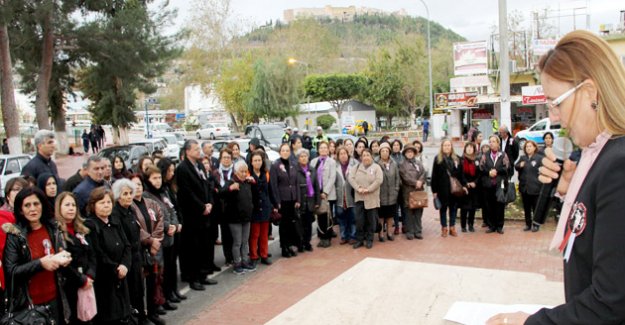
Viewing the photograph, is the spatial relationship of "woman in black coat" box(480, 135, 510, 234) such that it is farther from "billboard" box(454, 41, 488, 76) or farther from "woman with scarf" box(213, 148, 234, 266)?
"billboard" box(454, 41, 488, 76)

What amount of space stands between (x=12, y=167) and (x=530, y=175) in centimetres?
1480

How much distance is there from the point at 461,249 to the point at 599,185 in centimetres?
804

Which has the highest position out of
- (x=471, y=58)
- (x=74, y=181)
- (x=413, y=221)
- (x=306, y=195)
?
(x=471, y=58)

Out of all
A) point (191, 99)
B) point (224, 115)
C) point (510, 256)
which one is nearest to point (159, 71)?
point (510, 256)

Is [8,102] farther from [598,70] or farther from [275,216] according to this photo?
[598,70]

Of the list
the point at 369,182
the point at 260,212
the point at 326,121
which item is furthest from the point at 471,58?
the point at 260,212

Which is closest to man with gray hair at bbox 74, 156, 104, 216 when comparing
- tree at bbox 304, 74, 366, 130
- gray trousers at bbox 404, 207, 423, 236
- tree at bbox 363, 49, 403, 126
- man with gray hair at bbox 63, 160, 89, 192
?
man with gray hair at bbox 63, 160, 89, 192

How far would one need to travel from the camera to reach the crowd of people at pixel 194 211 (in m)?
4.77

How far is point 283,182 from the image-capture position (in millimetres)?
9125

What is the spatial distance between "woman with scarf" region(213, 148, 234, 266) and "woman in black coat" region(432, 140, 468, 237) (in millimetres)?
3815

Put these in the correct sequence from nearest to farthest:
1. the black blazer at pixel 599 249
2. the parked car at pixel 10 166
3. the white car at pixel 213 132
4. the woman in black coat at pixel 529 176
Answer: the black blazer at pixel 599 249 → the woman in black coat at pixel 529 176 → the parked car at pixel 10 166 → the white car at pixel 213 132

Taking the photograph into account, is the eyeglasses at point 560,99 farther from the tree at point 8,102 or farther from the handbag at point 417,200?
the tree at point 8,102

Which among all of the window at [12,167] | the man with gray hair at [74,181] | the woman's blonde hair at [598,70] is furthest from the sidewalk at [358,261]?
the window at [12,167]

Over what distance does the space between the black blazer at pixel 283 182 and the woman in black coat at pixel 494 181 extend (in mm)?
3657
